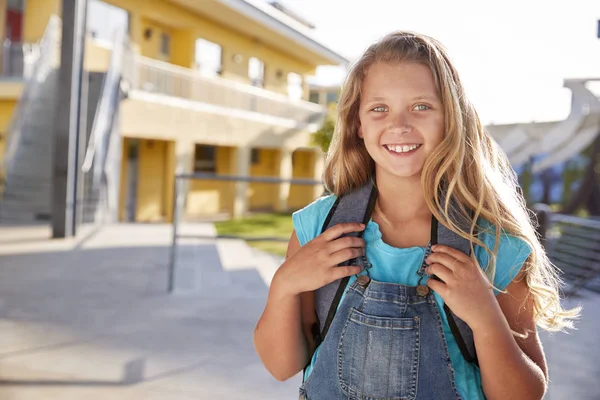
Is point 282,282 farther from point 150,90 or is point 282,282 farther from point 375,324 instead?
point 150,90

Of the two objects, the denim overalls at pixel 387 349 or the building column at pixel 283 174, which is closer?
the denim overalls at pixel 387 349

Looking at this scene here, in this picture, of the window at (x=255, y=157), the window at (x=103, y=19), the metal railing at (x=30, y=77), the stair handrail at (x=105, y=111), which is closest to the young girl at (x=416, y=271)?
the stair handrail at (x=105, y=111)

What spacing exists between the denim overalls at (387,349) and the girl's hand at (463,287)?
52mm

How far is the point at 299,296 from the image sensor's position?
1.33 m

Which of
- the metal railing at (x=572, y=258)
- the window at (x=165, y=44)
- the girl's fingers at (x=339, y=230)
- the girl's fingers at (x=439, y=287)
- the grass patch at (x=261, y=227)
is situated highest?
the window at (x=165, y=44)

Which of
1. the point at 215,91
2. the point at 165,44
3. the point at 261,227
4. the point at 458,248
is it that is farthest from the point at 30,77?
the point at 458,248

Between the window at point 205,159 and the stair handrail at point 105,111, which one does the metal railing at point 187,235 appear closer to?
the stair handrail at point 105,111

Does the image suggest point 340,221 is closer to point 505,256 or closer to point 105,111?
point 505,256

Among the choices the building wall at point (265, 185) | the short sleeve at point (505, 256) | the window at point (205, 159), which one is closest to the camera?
the short sleeve at point (505, 256)

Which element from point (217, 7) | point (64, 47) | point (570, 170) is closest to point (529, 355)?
point (64, 47)

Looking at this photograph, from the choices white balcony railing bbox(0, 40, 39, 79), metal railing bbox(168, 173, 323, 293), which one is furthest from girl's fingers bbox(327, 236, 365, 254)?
white balcony railing bbox(0, 40, 39, 79)

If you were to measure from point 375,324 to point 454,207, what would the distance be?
28cm

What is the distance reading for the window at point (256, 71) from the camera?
17.3 metres

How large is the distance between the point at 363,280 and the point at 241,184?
15418mm
